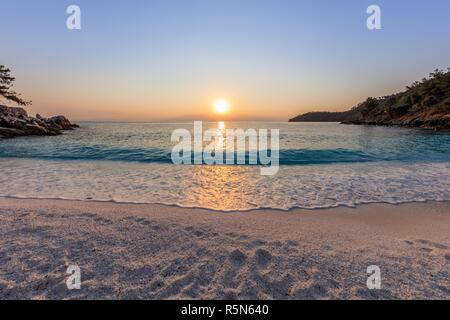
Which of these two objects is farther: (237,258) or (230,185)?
(230,185)

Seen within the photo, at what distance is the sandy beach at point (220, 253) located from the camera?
9.39ft

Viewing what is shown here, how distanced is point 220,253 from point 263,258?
68 centimetres

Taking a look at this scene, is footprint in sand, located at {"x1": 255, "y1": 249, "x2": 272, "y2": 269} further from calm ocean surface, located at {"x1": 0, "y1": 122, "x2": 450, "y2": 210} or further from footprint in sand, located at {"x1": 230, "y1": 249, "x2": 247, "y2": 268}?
calm ocean surface, located at {"x1": 0, "y1": 122, "x2": 450, "y2": 210}

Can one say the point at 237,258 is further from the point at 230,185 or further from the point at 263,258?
the point at 230,185

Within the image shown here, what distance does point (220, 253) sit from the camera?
12.1ft

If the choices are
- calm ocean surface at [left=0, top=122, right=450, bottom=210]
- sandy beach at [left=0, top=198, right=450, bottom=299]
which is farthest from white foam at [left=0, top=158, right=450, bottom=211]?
sandy beach at [left=0, top=198, right=450, bottom=299]

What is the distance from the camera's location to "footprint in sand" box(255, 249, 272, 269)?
341 cm

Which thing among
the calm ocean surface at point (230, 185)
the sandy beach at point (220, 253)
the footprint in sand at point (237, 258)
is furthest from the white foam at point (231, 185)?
the footprint in sand at point (237, 258)

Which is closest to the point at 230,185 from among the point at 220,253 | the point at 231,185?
the point at 231,185

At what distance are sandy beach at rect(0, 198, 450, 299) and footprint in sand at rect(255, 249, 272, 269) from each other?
0.05 ft

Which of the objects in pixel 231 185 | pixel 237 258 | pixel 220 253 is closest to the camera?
pixel 237 258

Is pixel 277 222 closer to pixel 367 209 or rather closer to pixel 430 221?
pixel 367 209

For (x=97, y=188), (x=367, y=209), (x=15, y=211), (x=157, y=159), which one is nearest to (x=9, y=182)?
(x=97, y=188)

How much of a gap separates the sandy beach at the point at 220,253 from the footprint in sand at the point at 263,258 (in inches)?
0.6
